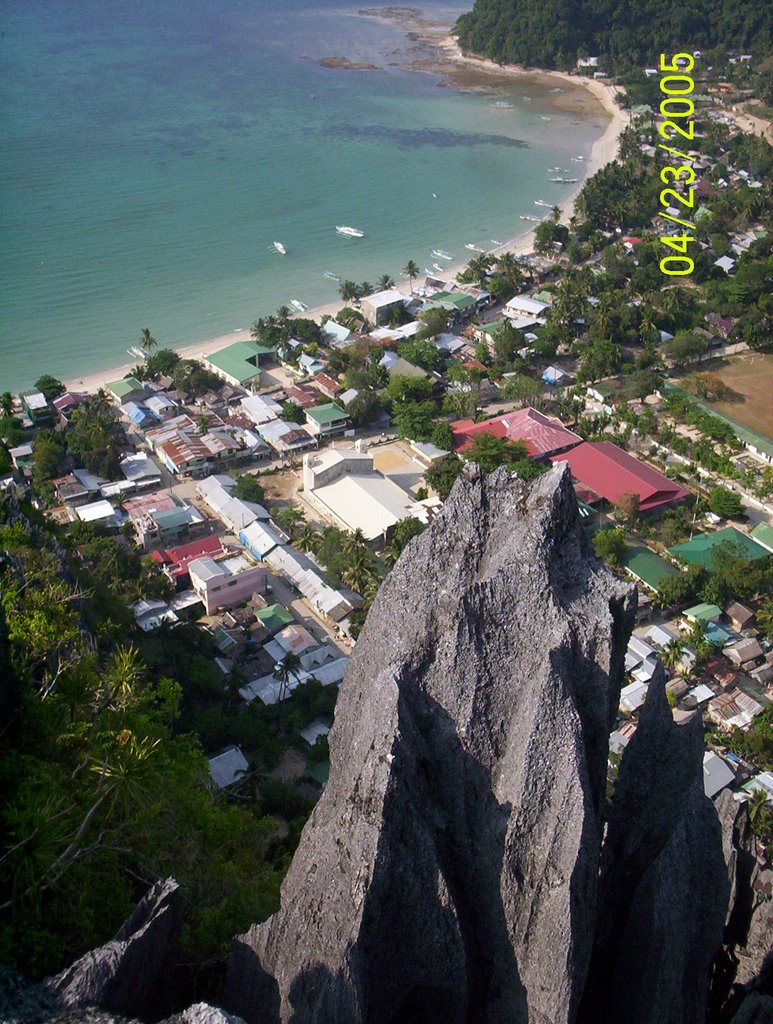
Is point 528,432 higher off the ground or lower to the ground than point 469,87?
lower

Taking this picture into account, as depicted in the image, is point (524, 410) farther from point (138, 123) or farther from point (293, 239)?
point (138, 123)

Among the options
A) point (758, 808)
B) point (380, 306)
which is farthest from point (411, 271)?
point (758, 808)

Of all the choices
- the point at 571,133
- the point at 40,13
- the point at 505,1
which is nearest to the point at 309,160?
the point at 571,133

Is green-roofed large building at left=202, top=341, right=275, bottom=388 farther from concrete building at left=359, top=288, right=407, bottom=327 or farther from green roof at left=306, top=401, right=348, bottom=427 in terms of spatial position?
concrete building at left=359, top=288, right=407, bottom=327

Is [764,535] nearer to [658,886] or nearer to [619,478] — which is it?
[619,478]

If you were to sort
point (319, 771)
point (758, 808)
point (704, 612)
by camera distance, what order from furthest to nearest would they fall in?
point (704, 612), point (319, 771), point (758, 808)
